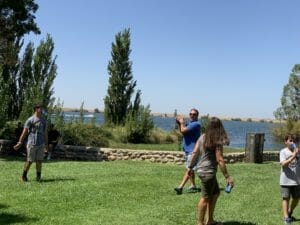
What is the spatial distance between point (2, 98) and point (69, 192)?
11.2m

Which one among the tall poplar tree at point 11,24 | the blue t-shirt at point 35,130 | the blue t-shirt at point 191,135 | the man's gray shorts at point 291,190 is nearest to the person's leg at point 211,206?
the man's gray shorts at point 291,190

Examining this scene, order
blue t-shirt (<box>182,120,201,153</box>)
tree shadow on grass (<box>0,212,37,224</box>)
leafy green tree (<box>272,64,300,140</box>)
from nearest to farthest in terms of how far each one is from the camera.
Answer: tree shadow on grass (<box>0,212,37,224</box>), blue t-shirt (<box>182,120,201,153</box>), leafy green tree (<box>272,64,300,140</box>)

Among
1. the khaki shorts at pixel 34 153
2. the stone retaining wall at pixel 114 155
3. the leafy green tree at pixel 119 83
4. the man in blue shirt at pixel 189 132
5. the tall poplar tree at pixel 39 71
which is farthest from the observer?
the leafy green tree at pixel 119 83

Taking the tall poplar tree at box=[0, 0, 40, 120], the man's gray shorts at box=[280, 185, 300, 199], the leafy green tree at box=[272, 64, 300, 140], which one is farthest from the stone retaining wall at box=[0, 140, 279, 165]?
the leafy green tree at box=[272, 64, 300, 140]

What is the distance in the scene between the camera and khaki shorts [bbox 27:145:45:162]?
13430 mm

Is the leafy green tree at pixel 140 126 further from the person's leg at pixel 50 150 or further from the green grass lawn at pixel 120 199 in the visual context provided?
the green grass lawn at pixel 120 199

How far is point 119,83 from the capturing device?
124 ft

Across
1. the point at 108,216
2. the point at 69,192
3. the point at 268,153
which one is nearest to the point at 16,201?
the point at 69,192

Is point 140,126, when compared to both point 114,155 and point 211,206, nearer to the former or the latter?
point 114,155

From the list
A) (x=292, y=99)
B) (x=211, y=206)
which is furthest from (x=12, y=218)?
(x=292, y=99)

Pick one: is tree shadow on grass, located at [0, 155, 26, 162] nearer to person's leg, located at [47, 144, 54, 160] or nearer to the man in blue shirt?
person's leg, located at [47, 144, 54, 160]

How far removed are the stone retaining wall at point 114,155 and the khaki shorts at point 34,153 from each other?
8.39m

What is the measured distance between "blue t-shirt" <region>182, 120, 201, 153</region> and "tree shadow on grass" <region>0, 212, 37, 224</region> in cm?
438

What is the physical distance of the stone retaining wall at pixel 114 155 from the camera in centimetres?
2123
